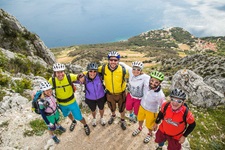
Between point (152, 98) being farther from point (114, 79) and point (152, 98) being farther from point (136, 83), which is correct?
point (114, 79)

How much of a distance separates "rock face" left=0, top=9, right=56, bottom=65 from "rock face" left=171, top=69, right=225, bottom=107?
17.6m

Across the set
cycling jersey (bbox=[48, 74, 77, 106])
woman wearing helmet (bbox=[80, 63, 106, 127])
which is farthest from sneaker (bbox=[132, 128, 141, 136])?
cycling jersey (bbox=[48, 74, 77, 106])

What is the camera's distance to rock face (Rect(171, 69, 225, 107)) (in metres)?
11.6

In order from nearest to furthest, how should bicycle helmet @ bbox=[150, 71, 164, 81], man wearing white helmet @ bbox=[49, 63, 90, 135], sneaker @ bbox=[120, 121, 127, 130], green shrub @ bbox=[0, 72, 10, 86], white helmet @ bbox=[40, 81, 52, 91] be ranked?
bicycle helmet @ bbox=[150, 71, 164, 81] → white helmet @ bbox=[40, 81, 52, 91] → man wearing white helmet @ bbox=[49, 63, 90, 135] → sneaker @ bbox=[120, 121, 127, 130] → green shrub @ bbox=[0, 72, 10, 86]

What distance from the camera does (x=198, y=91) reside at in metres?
12.0

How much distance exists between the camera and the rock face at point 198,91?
11.6m

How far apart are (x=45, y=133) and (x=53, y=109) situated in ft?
8.67

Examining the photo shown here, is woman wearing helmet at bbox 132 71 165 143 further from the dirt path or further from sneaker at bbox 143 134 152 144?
the dirt path

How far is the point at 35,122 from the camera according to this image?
921 cm

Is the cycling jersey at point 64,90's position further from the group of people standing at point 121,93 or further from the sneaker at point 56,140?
the sneaker at point 56,140

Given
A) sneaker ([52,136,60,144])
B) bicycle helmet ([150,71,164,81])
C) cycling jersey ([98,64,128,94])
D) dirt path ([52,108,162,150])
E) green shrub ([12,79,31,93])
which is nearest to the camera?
bicycle helmet ([150,71,164,81])

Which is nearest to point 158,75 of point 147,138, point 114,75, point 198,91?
point 114,75

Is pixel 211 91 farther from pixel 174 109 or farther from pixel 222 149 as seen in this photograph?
pixel 174 109

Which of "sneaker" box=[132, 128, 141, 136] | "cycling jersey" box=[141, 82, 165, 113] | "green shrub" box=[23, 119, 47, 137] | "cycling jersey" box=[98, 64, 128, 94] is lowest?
"sneaker" box=[132, 128, 141, 136]
